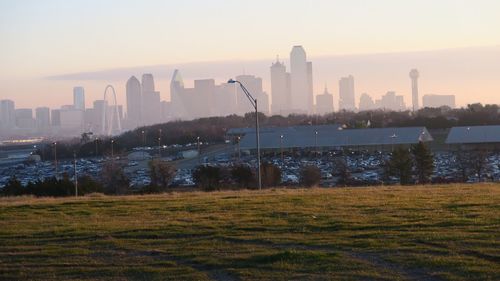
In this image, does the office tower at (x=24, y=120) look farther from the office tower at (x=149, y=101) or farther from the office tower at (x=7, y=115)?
the office tower at (x=149, y=101)

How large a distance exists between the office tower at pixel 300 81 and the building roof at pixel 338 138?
194ft

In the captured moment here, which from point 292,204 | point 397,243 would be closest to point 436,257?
point 397,243

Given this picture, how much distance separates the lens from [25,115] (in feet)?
479

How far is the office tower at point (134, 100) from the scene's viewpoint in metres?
144

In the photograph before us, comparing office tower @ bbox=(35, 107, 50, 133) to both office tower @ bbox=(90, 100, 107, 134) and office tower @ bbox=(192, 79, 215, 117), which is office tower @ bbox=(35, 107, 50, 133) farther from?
office tower @ bbox=(192, 79, 215, 117)

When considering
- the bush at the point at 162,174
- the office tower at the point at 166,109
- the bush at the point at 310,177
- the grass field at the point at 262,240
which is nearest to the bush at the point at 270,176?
the bush at the point at 310,177

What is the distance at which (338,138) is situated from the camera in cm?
6900

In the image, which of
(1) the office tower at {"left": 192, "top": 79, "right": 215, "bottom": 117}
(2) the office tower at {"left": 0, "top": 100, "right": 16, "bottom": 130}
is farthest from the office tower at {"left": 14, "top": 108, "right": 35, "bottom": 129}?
(1) the office tower at {"left": 192, "top": 79, "right": 215, "bottom": 117}

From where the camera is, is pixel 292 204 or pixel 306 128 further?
pixel 306 128

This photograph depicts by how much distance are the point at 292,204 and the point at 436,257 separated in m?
7.92

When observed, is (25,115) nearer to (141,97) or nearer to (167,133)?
(141,97)

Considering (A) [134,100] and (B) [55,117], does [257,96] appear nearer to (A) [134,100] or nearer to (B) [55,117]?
(A) [134,100]

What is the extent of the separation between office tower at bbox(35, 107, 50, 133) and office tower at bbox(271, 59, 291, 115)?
4245 cm

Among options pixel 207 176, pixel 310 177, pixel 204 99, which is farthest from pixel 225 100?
pixel 207 176
